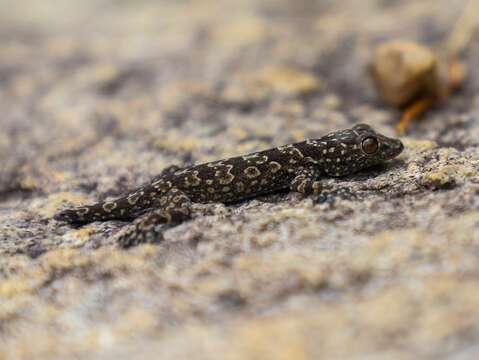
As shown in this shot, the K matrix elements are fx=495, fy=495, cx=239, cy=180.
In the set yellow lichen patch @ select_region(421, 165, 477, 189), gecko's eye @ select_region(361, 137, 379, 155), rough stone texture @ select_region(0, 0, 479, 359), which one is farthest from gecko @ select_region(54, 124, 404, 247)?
yellow lichen patch @ select_region(421, 165, 477, 189)

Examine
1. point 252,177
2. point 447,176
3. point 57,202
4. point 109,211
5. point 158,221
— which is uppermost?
point 57,202

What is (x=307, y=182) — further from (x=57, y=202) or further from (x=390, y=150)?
(x=57, y=202)

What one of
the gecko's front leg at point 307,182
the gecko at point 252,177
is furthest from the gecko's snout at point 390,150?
the gecko's front leg at point 307,182

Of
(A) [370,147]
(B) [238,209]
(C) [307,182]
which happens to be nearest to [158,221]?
(B) [238,209]

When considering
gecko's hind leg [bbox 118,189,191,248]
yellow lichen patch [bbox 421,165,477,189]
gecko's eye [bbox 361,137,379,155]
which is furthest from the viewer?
gecko's eye [bbox 361,137,379,155]

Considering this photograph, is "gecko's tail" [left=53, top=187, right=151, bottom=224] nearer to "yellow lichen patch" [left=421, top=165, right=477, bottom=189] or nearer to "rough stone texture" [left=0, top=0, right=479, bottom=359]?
"rough stone texture" [left=0, top=0, right=479, bottom=359]

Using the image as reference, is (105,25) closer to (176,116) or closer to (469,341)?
(176,116)

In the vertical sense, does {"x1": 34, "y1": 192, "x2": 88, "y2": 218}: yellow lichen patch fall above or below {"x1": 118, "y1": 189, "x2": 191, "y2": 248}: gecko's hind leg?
above

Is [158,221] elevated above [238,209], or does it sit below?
below
